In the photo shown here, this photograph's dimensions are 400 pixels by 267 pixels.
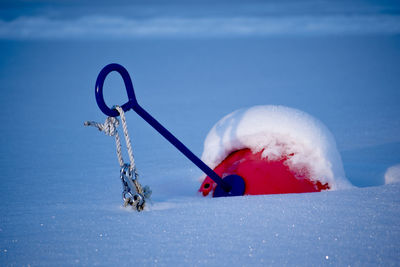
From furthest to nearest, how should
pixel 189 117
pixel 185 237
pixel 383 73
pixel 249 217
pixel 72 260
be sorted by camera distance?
pixel 383 73
pixel 189 117
pixel 249 217
pixel 185 237
pixel 72 260

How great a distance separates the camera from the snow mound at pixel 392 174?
188cm

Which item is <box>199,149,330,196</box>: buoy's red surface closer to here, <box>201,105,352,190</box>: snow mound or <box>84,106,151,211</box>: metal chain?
<box>201,105,352,190</box>: snow mound

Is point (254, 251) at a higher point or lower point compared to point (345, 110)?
lower

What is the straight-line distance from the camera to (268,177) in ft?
5.64

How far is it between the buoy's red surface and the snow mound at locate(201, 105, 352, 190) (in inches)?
0.9

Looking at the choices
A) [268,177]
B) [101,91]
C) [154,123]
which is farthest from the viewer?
[268,177]

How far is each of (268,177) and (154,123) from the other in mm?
506

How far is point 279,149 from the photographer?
5.93 feet

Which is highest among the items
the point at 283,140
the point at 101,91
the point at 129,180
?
the point at 101,91

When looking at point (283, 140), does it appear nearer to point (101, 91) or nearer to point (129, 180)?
point (129, 180)

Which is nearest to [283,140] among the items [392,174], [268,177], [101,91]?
[268,177]

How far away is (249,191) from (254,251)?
1.78 ft

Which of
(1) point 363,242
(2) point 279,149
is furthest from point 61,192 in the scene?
(1) point 363,242

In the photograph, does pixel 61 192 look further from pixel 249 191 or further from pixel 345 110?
pixel 345 110
